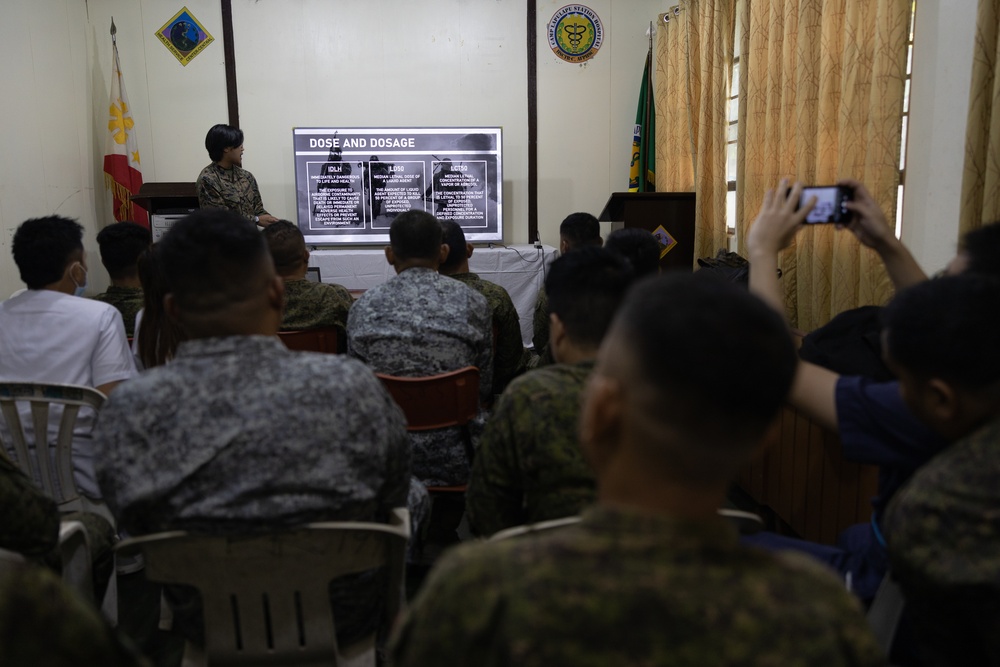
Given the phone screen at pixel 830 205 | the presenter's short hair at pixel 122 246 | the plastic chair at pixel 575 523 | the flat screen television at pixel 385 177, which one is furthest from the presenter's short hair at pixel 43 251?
the flat screen television at pixel 385 177

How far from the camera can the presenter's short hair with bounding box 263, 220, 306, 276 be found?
2447 millimetres

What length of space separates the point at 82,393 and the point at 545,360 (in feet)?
4.61

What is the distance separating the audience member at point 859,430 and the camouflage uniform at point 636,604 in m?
0.44

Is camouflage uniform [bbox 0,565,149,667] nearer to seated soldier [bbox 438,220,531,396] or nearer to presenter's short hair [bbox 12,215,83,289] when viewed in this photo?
presenter's short hair [bbox 12,215,83,289]

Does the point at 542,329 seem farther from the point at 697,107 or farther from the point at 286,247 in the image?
the point at 697,107

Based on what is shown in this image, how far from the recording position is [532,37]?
5.71 metres

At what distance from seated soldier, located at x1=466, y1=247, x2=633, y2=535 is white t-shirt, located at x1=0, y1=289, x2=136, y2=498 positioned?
1.26 m

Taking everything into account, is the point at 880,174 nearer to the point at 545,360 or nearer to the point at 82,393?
the point at 545,360


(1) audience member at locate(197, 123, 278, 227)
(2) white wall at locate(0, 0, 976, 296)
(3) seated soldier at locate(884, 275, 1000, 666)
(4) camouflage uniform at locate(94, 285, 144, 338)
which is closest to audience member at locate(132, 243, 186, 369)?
(4) camouflage uniform at locate(94, 285, 144, 338)

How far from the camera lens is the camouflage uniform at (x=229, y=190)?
4453 mm

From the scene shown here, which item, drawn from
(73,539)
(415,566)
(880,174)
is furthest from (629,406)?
(880,174)

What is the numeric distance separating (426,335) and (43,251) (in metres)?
1.12

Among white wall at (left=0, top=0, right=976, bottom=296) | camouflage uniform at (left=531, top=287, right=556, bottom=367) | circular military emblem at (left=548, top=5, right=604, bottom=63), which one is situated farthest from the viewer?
circular military emblem at (left=548, top=5, right=604, bottom=63)

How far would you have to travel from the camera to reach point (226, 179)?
4.54m
